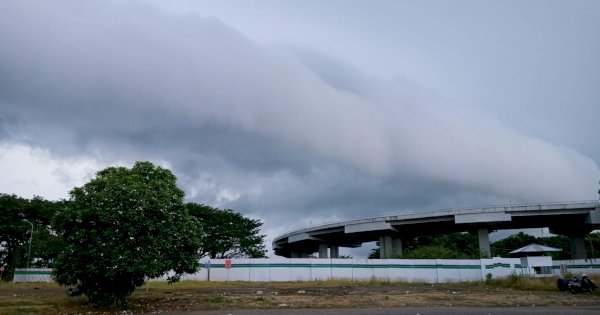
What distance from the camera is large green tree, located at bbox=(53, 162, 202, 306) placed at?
67.5 feet

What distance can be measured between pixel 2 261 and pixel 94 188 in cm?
5553

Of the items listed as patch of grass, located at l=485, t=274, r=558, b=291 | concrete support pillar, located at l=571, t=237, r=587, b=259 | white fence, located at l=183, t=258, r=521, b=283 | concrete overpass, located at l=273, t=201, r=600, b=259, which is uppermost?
concrete overpass, located at l=273, t=201, r=600, b=259

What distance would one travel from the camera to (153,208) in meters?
21.4

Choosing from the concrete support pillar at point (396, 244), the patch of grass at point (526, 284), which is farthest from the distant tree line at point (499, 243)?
the patch of grass at point (526, 284)

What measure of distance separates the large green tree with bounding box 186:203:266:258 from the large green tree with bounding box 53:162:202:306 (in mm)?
52433

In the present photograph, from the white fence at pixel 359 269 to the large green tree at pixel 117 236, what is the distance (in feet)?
97.0

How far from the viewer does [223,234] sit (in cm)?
7606

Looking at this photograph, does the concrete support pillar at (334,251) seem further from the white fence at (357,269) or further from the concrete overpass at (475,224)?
the white fence at (357,269)

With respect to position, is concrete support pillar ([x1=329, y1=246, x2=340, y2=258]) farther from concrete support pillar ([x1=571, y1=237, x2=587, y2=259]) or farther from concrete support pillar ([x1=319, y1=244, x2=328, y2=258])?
concrete support pillar ([x1=571, y1=237, x2=587, y2=259])

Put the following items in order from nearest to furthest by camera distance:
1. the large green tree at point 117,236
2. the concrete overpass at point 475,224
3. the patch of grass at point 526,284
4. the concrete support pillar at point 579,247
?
1. the large green tree at point 117,236
2. the patch of grass at point 526,284
3. the concrete overpass at point 475,224
4. the concrete support pillar at point 579,247

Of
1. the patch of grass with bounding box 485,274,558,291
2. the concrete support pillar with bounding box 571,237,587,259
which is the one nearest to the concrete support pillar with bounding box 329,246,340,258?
the concrete support pillar with bounding box 571,237,587,259

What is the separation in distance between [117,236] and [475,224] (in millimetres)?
54608

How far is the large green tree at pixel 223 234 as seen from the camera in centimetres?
7556

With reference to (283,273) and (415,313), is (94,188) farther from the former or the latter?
(283,273)
